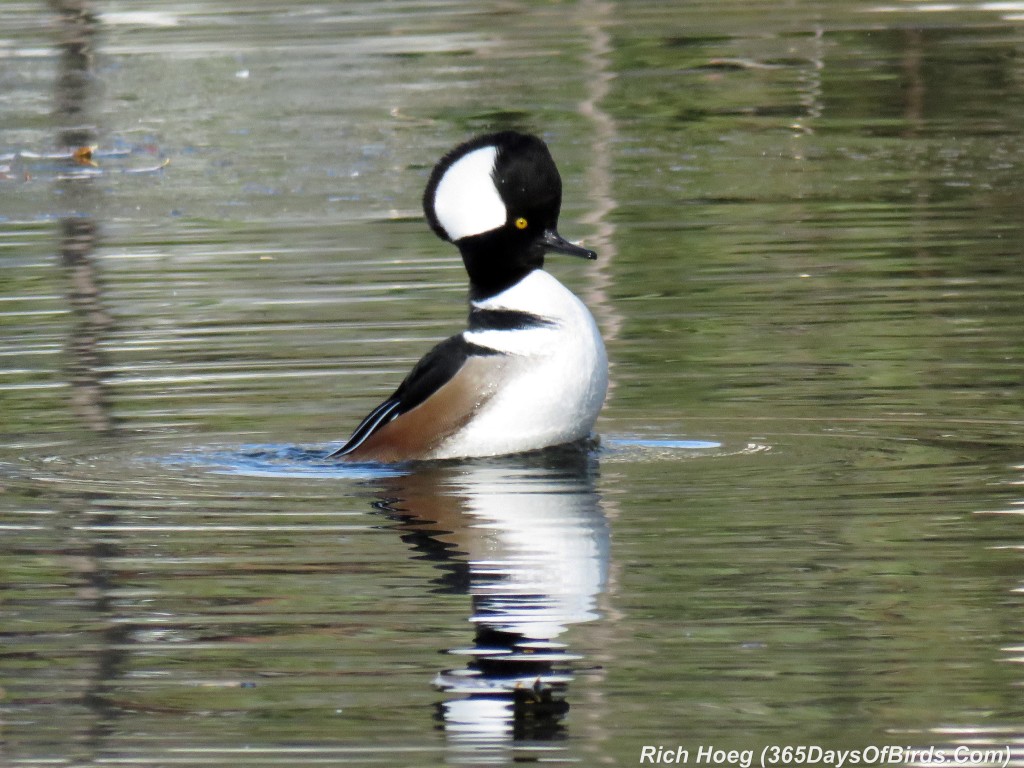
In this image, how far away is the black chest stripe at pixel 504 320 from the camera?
7570mm

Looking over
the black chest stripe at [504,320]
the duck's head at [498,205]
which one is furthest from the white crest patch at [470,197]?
the black chest stripe at [504,320]

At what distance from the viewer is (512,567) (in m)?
5.96

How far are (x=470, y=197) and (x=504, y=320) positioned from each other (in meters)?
0.46

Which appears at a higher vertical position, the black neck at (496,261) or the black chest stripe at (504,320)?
the black neck at (496,261)

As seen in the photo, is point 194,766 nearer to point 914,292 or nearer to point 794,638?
point 794,638

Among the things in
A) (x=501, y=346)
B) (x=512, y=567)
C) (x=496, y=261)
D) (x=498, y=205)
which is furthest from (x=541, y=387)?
(x=512, y=567)

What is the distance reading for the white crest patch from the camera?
7.54 meters

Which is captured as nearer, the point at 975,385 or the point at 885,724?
the point at 885,724

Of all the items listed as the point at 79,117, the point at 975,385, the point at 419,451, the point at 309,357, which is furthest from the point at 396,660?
the point at 79,117

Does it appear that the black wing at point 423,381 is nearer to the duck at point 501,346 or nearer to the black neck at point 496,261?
the duck at point 501,346

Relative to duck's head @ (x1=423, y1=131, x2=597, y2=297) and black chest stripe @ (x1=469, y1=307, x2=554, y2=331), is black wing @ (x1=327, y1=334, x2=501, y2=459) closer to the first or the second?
black chest stripe @ (x1=469, y1=307, x2=554, y2=331)

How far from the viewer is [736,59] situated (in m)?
19.7

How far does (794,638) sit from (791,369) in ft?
12.0

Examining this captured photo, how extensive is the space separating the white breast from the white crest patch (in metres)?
0.33
